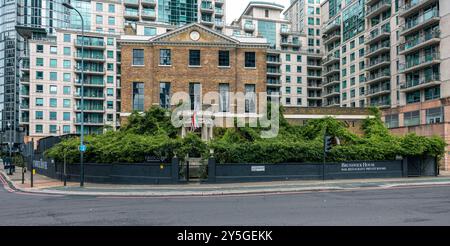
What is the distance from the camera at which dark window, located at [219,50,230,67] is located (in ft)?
133

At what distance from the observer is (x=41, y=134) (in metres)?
78.7

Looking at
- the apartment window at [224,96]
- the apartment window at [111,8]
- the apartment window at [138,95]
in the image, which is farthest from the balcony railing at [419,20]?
the apartment window at [111,8]

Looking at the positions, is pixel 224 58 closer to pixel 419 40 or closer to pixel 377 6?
pixel 419 40

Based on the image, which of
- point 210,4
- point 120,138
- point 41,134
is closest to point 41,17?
point 41,134

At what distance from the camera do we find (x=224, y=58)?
40688mm

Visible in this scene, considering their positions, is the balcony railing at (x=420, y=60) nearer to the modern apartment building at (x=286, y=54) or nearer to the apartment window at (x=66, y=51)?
the modern apartment building at (x=286, y=54)

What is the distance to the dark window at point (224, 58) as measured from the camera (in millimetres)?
40594

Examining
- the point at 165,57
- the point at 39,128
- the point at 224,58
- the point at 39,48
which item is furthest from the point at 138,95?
the point at 39,48

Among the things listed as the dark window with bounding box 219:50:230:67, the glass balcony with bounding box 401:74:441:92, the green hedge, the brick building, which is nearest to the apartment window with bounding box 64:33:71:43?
the brick building

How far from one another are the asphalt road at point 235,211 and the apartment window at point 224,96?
2335cm

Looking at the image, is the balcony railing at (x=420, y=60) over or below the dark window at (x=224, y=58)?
over

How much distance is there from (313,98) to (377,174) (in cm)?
7079

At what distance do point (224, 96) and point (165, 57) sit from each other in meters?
7.39
